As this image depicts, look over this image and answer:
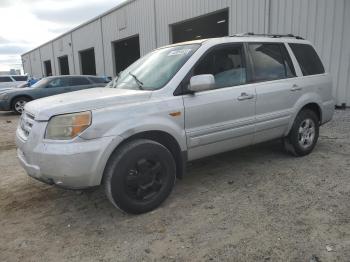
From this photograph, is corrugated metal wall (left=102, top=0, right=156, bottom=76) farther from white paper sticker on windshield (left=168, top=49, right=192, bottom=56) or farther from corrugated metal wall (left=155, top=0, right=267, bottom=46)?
white paper sticker on windshield (left=168, top=49, right=192, bottom=56)

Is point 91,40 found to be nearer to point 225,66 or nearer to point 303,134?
point 303,134

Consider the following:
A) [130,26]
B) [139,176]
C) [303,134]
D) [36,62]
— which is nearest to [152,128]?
[139,176]

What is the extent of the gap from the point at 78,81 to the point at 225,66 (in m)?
10.0

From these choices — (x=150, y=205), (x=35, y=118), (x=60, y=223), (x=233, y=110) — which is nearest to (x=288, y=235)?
(x=150, y=205)

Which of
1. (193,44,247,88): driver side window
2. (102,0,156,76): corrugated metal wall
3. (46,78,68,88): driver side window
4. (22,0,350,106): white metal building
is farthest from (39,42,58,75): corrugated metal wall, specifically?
(193,44,247,88): driver side window

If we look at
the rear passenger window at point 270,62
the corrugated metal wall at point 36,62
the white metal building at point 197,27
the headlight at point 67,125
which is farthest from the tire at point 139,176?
the corrugated metal wall at point 36,62

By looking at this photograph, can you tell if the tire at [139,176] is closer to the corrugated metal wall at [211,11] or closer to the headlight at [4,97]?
the corrugated metal wall at [211,11]

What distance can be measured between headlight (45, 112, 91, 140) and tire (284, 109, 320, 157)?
3237 mm

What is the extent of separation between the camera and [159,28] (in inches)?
613

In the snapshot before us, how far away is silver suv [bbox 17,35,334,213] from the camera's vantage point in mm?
3047

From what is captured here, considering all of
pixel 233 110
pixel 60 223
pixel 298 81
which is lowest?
pixel 60 223

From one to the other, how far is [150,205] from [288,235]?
55.2 inches

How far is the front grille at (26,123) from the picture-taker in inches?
131

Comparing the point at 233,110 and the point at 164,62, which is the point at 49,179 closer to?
the point at 164,62
